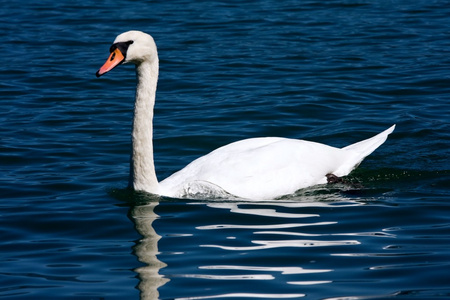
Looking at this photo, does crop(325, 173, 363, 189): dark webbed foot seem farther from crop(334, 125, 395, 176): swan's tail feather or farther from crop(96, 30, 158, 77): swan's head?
crop(96, 30, 158, 77): swan's head

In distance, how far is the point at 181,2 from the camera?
808 inches

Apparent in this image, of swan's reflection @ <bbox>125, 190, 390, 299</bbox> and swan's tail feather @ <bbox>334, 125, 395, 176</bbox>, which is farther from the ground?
swan's tail feather @ <bbox>334, 125, 395, 176</bbox>

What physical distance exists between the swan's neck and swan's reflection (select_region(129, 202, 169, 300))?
240 millimetres

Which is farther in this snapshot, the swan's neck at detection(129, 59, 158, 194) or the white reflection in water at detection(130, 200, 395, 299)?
the swan's neck at detection(129, 59, 158, 194)

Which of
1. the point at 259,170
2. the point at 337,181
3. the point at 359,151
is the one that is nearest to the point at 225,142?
the point at 359,151

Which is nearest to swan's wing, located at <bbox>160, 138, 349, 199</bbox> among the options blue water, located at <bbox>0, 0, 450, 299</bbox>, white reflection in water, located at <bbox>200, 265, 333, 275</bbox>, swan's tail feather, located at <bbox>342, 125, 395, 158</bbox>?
blue water, located at <bbox>0, 0, 450, 299</bbox>

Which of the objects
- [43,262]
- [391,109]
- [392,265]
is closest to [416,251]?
[392,265]

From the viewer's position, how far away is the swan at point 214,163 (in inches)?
327

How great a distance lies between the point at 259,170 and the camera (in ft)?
27.7

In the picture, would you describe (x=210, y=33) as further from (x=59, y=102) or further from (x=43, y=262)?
(x=43, y=262)

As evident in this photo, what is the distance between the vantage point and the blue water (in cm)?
662

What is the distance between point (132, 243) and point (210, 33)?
10.4m

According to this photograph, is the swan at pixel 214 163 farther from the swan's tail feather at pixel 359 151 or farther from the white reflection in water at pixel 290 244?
the white reflection in water at pixel 290 244

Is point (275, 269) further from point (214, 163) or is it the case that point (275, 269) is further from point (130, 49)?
point (130, 49)
